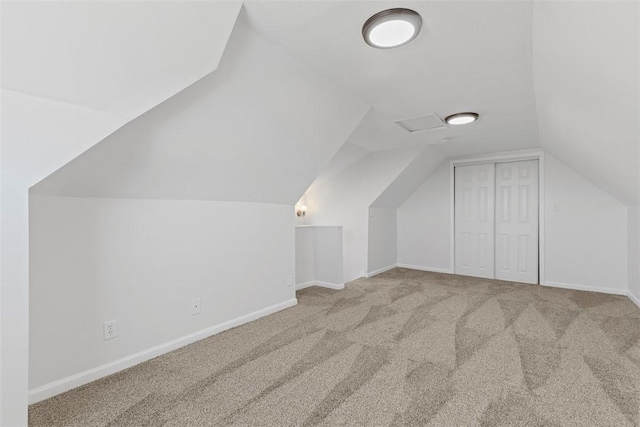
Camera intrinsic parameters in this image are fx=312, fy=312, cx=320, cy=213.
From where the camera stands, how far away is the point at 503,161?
4.90 metres

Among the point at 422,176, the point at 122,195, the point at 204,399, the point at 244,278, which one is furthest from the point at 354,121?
the point at 422,176

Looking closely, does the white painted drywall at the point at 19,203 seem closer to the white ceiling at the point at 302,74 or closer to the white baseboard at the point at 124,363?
the white ceiling at the point at 302,74

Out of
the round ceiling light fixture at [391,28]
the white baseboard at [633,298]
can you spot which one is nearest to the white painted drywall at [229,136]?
the round ceiling light fixture at [391,28]

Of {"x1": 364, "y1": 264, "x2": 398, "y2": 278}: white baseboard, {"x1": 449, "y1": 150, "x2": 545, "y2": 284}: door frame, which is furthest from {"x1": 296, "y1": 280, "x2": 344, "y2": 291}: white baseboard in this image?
{"x1": 449, "y1": 150, "x2": 545, "y2": 284}: door frame

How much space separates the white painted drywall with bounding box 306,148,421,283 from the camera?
16.1ft

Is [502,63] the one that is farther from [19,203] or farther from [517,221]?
[517,221]

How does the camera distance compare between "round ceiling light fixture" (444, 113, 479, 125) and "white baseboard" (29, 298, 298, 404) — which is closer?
"white baseboard" (29, 298, 298, 404)

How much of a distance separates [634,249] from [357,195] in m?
3.49

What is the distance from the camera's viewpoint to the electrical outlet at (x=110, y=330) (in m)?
2.01

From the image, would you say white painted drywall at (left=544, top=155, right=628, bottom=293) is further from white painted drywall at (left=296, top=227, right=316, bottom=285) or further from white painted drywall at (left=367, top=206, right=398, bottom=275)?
white painted drywall at (left=296, top=227, right=316, bottom=285)

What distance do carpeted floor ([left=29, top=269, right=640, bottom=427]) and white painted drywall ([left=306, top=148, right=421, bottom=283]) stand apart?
77.4 inches

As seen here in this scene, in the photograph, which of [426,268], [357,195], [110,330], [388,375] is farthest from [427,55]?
[426,268]

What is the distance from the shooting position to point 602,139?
237 centimetres

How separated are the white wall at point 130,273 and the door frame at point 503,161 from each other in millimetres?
3634
